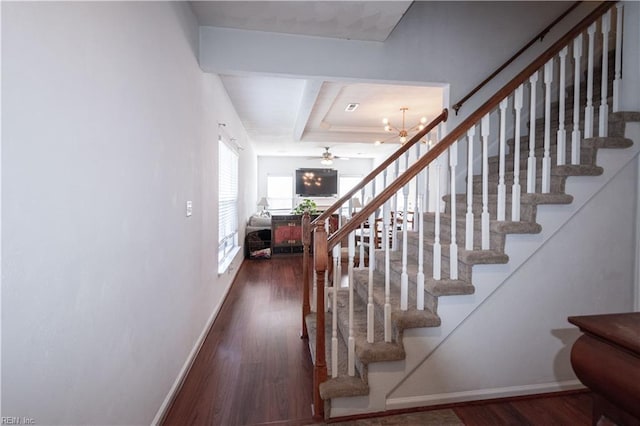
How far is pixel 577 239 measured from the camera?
6.14 ft

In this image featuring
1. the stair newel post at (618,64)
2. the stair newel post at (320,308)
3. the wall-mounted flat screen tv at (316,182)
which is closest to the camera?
the stair newel post at (320,308)

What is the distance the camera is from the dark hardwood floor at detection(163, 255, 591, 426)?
1.71 meters

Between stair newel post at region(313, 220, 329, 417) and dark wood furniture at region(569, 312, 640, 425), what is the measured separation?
108 cm

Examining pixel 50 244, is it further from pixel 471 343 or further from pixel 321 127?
pixel 321 127

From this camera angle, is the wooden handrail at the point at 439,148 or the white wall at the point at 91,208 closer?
the white wall at the point at 91,208

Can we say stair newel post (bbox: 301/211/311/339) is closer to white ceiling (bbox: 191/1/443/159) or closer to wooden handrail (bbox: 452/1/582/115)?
white ceiling (bbox: 191/1/443/159)

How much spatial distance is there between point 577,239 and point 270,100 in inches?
139

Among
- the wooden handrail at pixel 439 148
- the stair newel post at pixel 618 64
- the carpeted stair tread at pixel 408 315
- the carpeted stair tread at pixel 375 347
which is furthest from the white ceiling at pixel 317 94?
the carpeted stair tread at pixel 375 347

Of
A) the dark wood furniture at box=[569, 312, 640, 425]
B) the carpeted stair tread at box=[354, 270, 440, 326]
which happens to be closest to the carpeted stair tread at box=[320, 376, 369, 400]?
the carpeted stair tread at box=[354, 270, 440, 326]

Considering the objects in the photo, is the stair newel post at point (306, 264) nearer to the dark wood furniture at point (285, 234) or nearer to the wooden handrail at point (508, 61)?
the wooden handrail at point (508, 61)

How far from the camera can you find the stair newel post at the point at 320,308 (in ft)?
5.21

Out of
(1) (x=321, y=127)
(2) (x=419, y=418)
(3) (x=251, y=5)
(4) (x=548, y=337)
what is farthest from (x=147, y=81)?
(1) (x=321, y=127)

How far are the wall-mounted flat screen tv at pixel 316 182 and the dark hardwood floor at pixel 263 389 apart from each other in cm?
606

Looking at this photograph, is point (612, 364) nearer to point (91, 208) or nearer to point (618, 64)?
point (91, 208)
